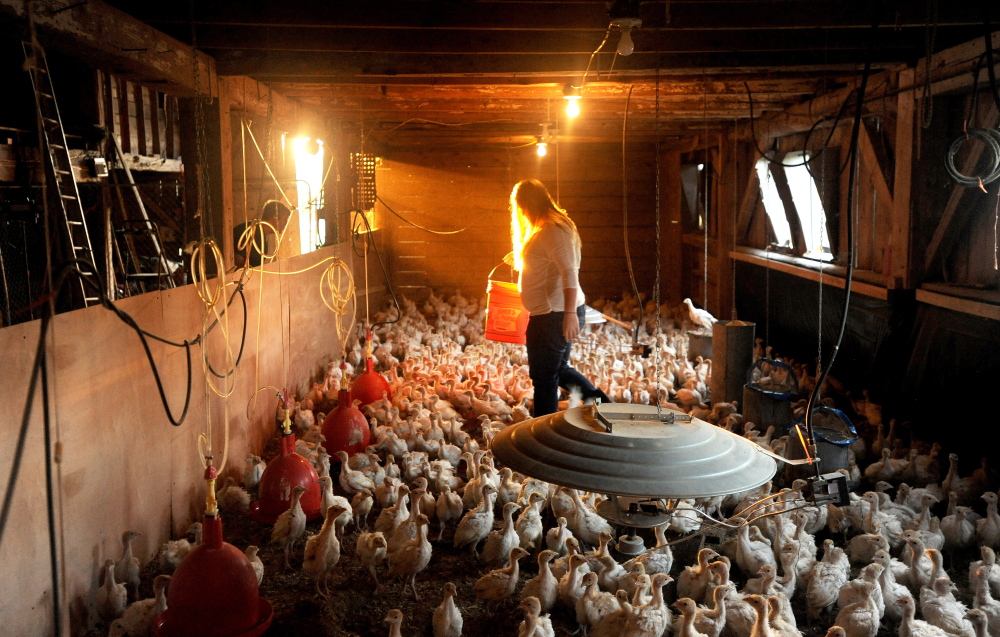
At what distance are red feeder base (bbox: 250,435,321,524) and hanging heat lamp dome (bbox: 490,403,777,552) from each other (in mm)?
2702

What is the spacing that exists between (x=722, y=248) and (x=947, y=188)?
5328 mm

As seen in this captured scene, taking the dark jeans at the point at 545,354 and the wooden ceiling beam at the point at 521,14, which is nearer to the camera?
the wooden ceiling beam at the point at 521,14

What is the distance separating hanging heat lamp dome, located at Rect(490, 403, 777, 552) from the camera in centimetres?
202

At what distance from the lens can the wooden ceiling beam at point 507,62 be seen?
5703 mm

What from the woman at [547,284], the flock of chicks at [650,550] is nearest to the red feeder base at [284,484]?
the flock of chicks at [650,550]

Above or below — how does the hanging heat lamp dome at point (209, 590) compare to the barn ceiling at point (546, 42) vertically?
below

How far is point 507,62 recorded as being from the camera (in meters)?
5.86

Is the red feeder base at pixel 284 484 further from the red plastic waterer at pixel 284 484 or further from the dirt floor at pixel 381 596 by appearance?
the dirt floor at pixel 381 596

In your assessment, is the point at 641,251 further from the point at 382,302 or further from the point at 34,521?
the point at 34,521

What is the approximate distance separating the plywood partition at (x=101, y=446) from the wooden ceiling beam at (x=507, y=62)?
5.38 ft

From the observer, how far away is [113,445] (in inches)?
155

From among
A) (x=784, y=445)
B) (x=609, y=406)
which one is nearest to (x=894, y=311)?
(x=784, y=445)

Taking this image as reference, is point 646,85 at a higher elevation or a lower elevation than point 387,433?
higher

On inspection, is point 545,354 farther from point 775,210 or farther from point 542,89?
point 775,210
